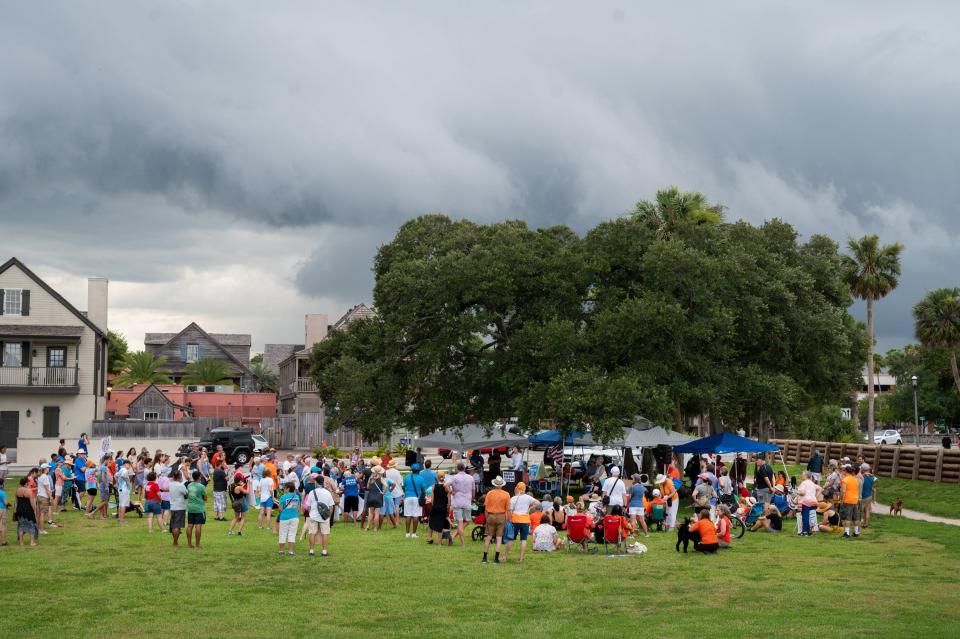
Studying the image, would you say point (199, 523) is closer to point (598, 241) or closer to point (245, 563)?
point (245, 563)

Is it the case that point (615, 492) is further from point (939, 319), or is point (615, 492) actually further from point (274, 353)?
point (274, 353)

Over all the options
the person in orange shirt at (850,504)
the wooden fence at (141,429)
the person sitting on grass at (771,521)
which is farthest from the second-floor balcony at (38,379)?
the person in orange shirt at (850,504)

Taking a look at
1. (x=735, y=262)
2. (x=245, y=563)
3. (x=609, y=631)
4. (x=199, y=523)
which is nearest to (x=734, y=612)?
(x=609, y=631)

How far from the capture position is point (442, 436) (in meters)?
36.2

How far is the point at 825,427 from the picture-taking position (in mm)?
69875

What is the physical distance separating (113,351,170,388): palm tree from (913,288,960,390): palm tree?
216 ft

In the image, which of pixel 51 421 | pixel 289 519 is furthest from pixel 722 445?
pixel 51 421

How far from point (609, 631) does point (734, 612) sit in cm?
254

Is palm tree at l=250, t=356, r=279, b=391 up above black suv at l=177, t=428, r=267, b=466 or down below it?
above

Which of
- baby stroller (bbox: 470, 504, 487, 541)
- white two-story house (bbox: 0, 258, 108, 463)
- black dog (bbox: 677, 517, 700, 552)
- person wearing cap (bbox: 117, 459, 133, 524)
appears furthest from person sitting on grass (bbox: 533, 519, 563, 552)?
white two-story house (bbox: 0, 258, 108, 463)

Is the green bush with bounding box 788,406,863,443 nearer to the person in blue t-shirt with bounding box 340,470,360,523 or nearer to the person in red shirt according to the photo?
the person in blue t-shirt with bounding box 340,470,360,523

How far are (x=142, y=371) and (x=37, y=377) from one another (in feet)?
134

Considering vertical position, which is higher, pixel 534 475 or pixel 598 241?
pixel 598 241

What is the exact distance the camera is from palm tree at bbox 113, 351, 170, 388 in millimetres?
94188
